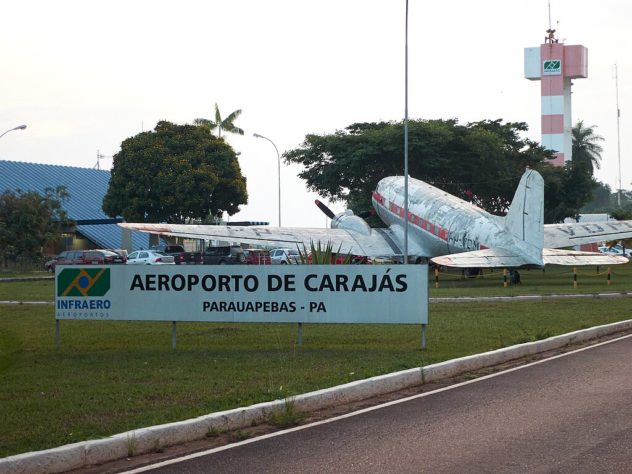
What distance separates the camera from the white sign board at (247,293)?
17.5m

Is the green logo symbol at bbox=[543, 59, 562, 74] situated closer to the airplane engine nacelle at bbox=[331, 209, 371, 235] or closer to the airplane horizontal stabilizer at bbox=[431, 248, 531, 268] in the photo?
the airplane engine nacelle at bbox=[331, 209, 371, 235]

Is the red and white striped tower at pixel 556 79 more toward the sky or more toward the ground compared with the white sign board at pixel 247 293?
more toward the sky

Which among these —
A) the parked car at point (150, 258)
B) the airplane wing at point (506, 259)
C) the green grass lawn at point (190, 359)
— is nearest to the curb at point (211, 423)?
the green grass lawn at point (190, 359)

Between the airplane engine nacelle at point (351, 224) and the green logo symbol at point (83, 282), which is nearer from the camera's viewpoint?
the green logo symbol at point (83, 282)

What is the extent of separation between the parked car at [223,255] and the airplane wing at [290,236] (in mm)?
17127

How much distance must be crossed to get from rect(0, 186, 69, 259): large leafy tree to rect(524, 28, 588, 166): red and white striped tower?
177ft

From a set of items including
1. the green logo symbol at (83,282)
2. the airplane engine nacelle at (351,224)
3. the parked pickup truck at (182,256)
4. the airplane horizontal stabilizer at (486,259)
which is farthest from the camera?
the parked pickup truck at (182,256)

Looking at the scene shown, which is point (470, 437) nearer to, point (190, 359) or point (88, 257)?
point (190, 359)

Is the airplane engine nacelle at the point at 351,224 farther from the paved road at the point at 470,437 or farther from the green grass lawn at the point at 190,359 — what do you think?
the paved road at the point at 470,437

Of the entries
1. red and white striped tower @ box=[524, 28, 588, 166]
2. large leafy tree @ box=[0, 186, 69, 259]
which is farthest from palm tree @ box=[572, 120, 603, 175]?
large leafy tree @ box=[0, 186, 69, 259]

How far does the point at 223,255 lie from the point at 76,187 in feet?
87.8

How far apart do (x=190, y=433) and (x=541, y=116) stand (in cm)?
9842

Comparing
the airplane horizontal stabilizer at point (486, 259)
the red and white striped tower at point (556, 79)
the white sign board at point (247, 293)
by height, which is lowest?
the white sign board at point (247, 293)

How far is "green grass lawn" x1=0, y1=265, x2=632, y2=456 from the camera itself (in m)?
10.9
